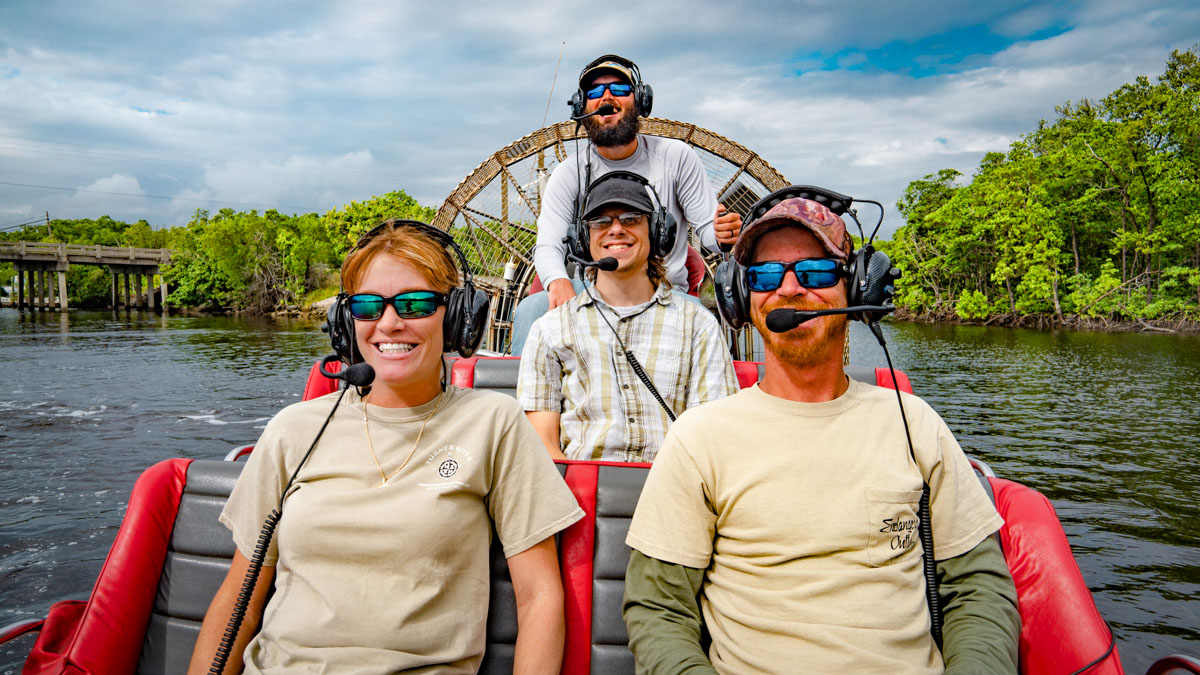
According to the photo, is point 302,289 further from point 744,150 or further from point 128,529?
point 128,529

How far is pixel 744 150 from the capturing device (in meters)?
6.25

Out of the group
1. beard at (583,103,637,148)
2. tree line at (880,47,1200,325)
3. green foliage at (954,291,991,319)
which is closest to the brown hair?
beard at (583,103,637,148)

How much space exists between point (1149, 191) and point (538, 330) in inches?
1460

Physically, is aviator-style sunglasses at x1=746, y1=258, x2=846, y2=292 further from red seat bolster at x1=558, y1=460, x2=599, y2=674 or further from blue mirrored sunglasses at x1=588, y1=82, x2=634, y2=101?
blue mirrored sunglasses at x1=588, y1=82, x2=634, y2=101

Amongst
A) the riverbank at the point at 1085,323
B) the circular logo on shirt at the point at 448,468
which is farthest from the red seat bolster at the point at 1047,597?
the riverbank at the point at 1085,323

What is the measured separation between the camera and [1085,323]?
2927 cm

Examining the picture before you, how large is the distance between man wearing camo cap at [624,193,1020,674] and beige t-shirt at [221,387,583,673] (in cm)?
34

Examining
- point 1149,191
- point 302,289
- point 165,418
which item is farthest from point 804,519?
point 302,289

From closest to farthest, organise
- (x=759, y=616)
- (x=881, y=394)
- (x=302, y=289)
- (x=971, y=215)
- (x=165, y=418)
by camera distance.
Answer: (x=759, y=616) → (x=881, y=394) → (x=165, y=418) → (x=971, y=215) → (x=302, y=289)

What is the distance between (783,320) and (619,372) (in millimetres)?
1193

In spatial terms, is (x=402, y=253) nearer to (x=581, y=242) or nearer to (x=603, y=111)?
(x=581, y=242)

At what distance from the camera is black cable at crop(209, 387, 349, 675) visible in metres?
1.49

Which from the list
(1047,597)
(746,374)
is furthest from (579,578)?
(746,374)

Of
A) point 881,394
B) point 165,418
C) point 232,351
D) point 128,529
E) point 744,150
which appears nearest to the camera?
point 881,394
